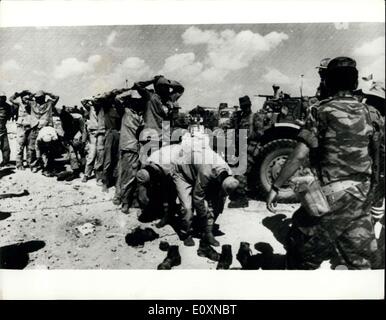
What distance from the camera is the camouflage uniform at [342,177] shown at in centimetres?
241

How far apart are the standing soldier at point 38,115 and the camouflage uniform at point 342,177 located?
374 cm

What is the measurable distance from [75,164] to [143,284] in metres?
3.37

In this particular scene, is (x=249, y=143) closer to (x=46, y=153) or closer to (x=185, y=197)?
(x=185, y=197)

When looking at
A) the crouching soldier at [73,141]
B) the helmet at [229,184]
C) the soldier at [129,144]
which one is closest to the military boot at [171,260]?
the helmet at [229,184]

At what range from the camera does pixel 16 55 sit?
3.55 metres

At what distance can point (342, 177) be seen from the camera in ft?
8.04

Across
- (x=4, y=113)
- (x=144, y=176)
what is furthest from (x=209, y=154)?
(x=4, y=113)

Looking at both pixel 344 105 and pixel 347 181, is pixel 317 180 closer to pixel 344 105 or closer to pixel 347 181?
→ pixel 347 181

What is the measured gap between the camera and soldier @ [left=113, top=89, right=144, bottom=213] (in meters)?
4.20

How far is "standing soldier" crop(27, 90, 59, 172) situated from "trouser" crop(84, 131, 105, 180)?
752 millimetres

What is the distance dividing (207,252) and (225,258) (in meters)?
0.19

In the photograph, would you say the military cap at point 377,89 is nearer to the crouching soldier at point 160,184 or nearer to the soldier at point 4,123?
the crouching soldier at point 160,184

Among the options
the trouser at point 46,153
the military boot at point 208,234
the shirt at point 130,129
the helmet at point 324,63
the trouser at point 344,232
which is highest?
the helmet at point 324,63

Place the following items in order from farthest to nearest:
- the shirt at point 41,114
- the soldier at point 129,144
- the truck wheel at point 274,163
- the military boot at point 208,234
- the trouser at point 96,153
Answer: the shirt at point 41,114
the trouser at point 96,153
the truck wheel at point 274,163
the soldier at point 129,144
the military boot at point 208,234
